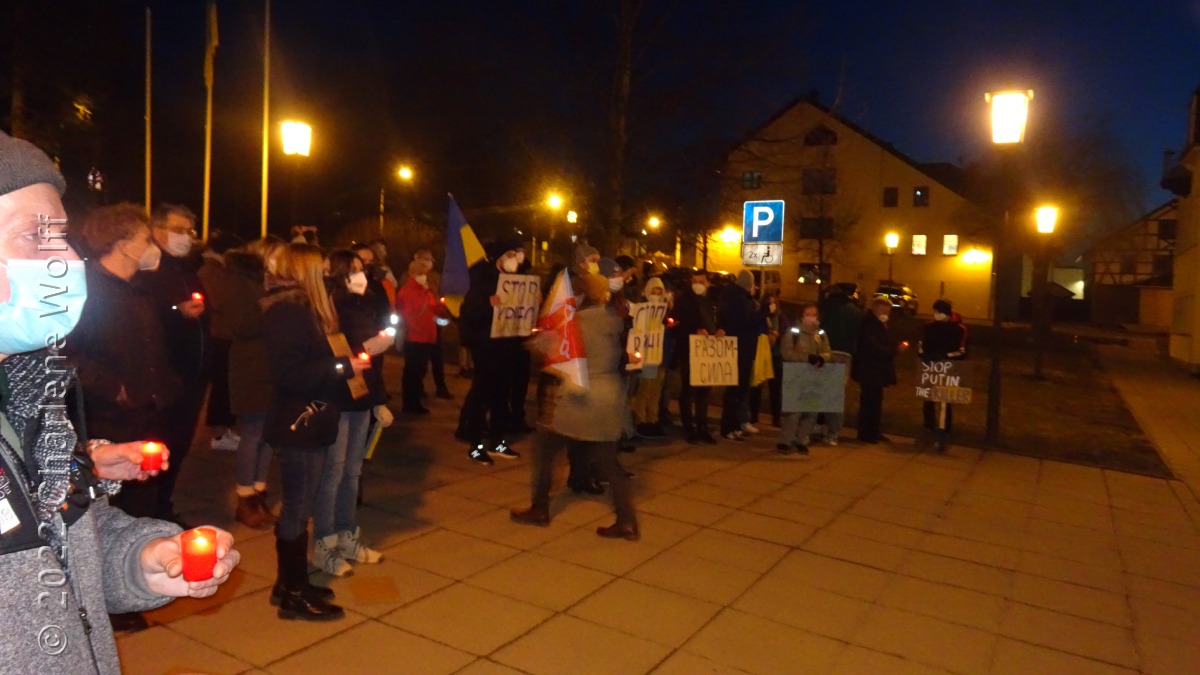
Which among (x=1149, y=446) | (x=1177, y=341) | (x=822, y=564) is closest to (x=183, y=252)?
(x=822, y=564)

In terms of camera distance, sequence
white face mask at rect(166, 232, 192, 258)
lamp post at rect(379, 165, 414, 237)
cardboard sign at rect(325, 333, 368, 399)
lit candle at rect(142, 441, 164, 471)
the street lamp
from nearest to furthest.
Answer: lit candle at rect(142, 441, 164, 471), cardboard sign at rect(325, 333, 368, 399), white face mask at rect(166, 232, 192, 258), lamp post at rect(379, 165, 414, 237), the street lamp

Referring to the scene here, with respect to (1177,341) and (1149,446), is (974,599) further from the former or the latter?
(1177,341)

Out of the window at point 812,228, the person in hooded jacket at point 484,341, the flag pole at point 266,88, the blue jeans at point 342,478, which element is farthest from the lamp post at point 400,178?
the blue jeans at point 342,478

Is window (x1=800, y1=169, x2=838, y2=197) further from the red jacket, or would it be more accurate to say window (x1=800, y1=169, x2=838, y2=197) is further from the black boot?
the black boot

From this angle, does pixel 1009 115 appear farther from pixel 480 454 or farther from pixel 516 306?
pixel 480 454

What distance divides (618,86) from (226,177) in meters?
29.6

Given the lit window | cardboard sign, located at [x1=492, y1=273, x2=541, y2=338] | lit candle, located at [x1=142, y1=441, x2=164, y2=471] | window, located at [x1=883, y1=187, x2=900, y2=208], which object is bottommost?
lit candle, located at [x1=142, y1=441, x2=164, y2=471]

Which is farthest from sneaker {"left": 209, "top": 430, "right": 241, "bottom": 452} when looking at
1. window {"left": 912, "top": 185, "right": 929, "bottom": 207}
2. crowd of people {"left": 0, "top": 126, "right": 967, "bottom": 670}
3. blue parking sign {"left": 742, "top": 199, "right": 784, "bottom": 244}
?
window {"left": 912, "top": 185, "right": 929, "bottom": 207}

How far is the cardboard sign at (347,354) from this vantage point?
4.69 metres

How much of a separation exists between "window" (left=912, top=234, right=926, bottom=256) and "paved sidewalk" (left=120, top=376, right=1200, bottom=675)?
4883 centimetres

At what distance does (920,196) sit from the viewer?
54.3 m

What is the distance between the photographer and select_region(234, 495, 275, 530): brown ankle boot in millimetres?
6035

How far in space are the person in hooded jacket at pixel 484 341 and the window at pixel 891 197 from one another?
50.1 meters

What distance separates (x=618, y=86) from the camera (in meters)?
12.6
